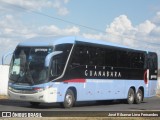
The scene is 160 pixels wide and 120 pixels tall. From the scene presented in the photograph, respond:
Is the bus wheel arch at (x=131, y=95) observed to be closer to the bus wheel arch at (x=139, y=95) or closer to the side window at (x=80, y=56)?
the bus wheel arch at (x=139, y=95)

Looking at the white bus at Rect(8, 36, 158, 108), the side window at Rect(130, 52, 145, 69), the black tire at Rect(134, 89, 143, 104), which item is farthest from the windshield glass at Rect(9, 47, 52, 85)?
the black tire at Rect(134, 89, 143, 104)

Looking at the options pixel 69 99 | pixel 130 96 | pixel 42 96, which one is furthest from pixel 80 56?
pixel 130 96

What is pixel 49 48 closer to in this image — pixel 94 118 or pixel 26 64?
pixel 26 64

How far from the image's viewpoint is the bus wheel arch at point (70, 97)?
944 inches

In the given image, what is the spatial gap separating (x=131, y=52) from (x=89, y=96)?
593cm

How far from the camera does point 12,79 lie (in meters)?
23.8

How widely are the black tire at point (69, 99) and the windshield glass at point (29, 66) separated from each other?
1.78 m

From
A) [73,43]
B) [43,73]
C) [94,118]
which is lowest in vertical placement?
[94,118]

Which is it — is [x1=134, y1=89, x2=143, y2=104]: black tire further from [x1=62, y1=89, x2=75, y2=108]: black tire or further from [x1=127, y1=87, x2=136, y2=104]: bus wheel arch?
[x1=62, y1=89, x2=75, y2=108]: black tire

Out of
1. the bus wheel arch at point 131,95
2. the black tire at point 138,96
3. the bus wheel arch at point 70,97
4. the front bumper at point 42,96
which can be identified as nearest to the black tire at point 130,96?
the bus wheel arch at point 131,95

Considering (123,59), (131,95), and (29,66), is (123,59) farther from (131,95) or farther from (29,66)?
(29,66)

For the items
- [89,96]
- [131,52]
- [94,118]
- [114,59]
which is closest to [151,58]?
[131,52]

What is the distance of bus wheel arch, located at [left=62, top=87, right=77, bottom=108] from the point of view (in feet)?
78.7

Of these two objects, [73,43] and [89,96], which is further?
[89,96]
